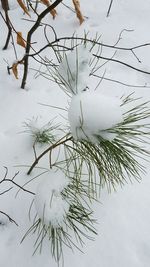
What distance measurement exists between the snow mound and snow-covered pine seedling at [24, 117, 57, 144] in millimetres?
359

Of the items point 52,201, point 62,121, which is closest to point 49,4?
point 62,121

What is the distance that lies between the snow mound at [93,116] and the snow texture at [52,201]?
0.54 feet

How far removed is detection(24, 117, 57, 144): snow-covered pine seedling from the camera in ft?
3.90

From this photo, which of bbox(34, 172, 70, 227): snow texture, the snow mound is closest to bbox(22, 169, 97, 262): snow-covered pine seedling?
bbox(34, 172, 70, 227): snow texture

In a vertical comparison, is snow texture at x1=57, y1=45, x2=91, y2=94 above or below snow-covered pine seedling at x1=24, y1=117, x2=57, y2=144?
above

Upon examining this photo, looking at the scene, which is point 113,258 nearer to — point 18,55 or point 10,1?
point 18,55

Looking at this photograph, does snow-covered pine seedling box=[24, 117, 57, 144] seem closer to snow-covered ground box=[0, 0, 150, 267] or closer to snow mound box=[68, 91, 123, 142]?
snow-covered ground box=[0, 0, 150, 267]

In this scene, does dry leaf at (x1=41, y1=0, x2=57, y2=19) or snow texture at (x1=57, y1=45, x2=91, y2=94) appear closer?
snow texture at (x1=57, y1=45, x2=91, y2=94)

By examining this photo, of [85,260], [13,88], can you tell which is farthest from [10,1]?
[85,260]

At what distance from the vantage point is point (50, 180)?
0.93 meters

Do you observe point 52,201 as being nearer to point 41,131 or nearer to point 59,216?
point 59,216

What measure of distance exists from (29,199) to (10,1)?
1.22 metres

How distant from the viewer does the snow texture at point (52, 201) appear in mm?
896

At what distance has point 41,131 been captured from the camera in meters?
1.20
